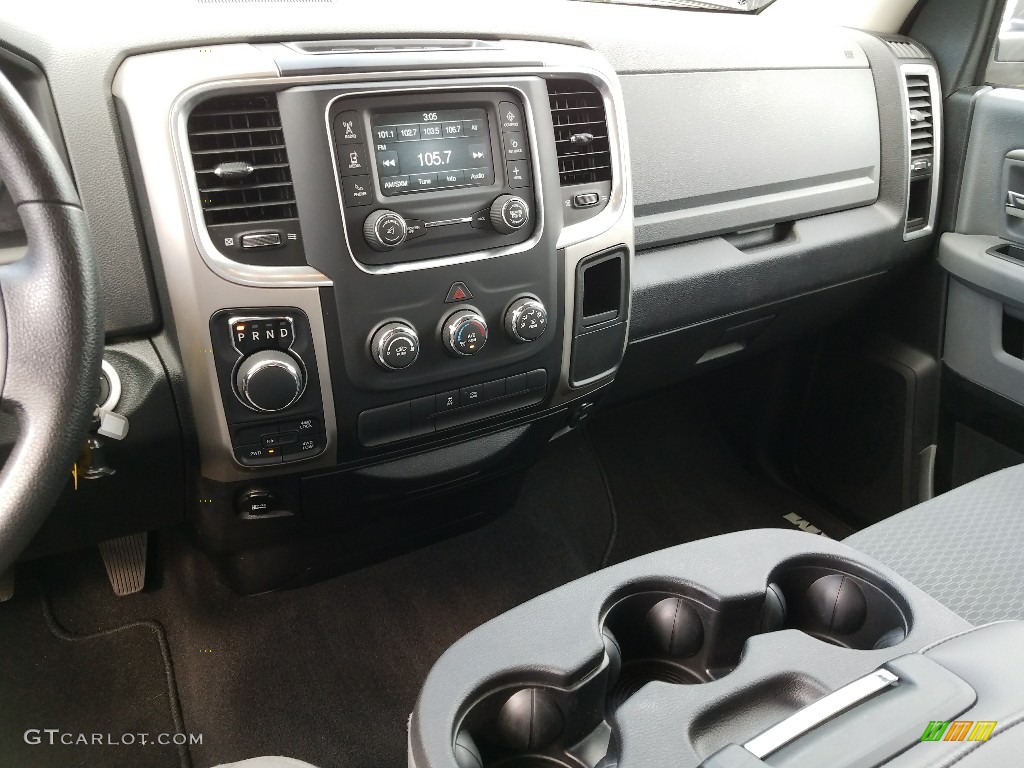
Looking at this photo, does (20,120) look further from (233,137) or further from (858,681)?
(858,681)

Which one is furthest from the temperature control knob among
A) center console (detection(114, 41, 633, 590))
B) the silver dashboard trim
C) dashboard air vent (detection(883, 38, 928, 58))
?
dashboard air vent (detection(883, 38, 928, 58))

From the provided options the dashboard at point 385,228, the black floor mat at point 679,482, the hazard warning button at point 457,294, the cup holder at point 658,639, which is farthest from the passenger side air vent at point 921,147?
the cup holder at point 658,639

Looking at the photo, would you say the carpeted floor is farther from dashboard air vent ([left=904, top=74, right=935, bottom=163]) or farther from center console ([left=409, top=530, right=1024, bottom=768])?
dashboard air vent ([left=904, top=74, right=935, bottom=163])

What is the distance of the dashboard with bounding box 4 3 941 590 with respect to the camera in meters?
1.00

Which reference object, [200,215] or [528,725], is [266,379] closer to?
[200,215]

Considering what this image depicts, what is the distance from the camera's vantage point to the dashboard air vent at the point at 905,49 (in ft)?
6.18

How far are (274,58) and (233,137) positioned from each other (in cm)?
10

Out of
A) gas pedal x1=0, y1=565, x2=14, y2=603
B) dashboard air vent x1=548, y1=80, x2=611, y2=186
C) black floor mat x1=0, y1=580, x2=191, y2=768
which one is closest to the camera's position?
dashboard air vent x1=548, y1=80, x2=611, y2=186

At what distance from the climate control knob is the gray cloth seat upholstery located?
51 cm

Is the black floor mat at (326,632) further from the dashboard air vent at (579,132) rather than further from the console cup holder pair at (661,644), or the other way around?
the console cup holder pair at (661,644)

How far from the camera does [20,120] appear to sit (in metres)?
0.72

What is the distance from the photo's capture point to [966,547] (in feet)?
3.55

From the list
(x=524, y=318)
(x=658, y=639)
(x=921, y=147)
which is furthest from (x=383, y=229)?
(x=921, y=147)

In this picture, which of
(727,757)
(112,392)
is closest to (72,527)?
(112,392)
